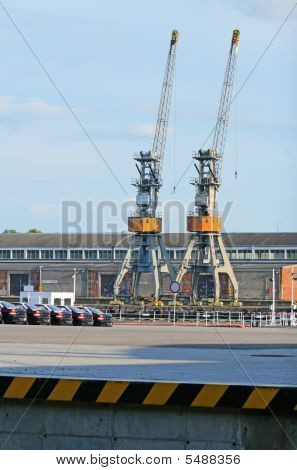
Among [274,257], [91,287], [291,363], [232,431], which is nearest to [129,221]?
[91,287]

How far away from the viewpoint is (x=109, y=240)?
162m

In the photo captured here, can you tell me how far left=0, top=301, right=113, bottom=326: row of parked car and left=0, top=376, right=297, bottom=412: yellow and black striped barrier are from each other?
1863 inches

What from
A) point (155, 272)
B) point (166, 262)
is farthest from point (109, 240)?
point (155, 272)

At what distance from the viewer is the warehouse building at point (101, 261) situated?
474 feet

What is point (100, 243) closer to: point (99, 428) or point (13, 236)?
point (13, 236)

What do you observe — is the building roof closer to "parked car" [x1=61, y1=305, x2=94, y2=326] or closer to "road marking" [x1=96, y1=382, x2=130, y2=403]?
"parked car" [x1=61, y1=305, x2=94, y2=326]

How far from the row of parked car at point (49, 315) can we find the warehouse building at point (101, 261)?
248 feet

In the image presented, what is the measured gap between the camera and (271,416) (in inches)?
516

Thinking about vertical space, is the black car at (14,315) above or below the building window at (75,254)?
below

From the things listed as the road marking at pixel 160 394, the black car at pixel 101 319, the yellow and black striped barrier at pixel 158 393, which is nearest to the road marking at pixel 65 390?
the yellow and black striped barrier at pixel 158 393

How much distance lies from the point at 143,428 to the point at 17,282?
142368 millimetres

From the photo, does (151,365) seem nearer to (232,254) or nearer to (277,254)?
(277,254)

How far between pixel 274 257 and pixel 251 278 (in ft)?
22.3

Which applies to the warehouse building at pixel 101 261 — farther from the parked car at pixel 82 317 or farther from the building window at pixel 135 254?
the parked car at pixel 82 317
